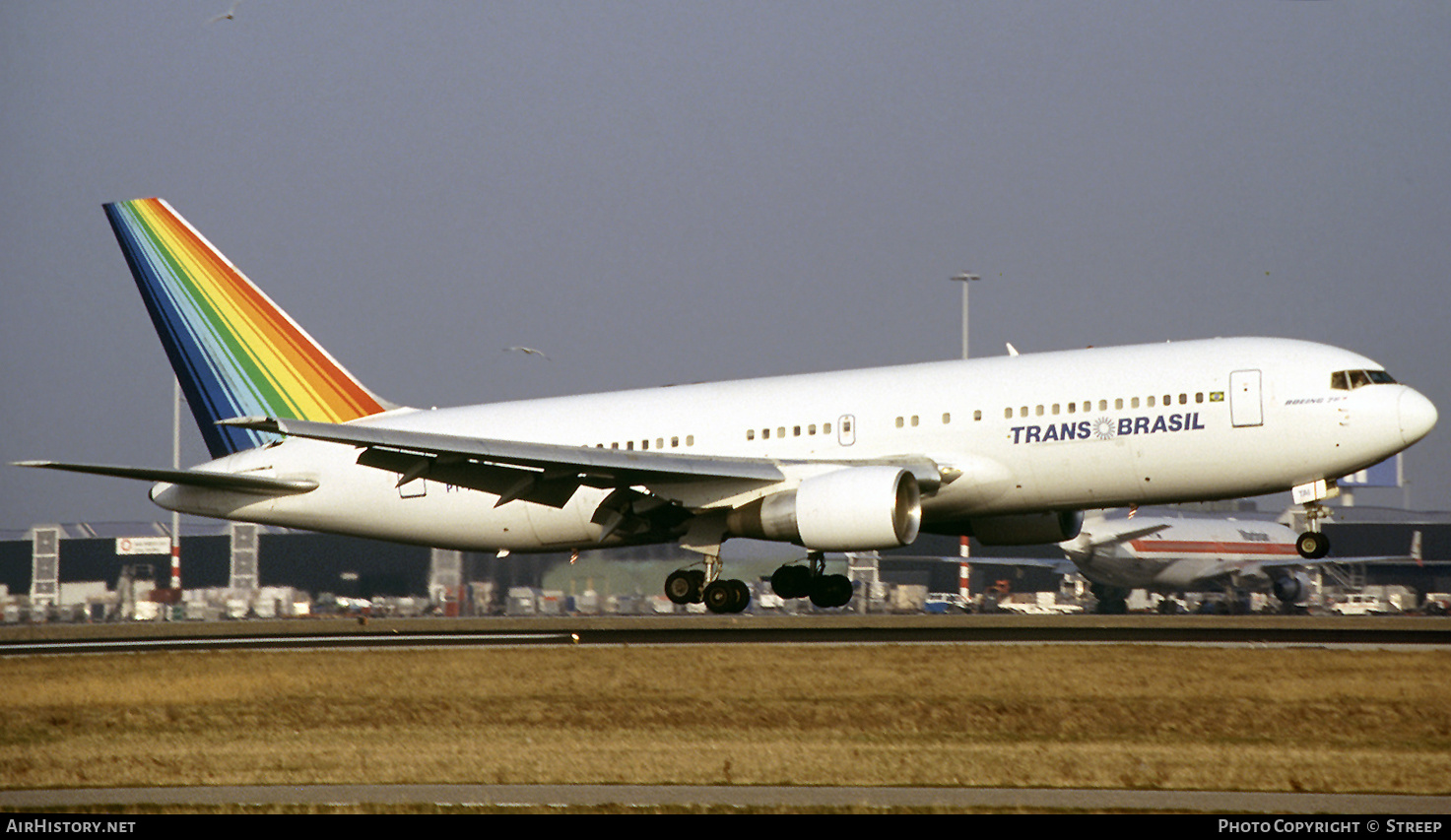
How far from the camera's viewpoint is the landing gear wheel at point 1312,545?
2765 cm

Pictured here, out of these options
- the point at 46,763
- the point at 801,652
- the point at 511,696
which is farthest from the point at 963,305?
the point at 46,763

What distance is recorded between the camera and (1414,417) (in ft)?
88.6

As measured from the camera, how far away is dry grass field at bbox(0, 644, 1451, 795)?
15.0m

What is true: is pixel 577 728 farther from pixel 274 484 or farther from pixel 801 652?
pixel 274 484

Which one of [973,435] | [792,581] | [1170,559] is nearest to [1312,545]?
[973,435]

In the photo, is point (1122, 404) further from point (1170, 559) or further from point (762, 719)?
point (1170, 559)

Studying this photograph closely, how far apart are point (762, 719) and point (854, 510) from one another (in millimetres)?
9522

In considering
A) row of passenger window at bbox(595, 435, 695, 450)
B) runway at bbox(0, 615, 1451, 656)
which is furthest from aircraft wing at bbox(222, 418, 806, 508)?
runway at bbox(0, 615, 1451, 656)

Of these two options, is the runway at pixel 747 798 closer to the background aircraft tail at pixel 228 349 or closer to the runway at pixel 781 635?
the runway at pixel 781 635

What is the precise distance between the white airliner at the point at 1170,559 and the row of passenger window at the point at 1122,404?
104ft

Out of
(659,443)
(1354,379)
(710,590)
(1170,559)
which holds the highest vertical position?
(1354,379)

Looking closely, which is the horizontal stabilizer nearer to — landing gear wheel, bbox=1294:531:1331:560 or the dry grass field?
the dry grass field

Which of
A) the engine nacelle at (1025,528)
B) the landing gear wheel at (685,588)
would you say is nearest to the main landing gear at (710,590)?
the landing gear wheel at (685,588)

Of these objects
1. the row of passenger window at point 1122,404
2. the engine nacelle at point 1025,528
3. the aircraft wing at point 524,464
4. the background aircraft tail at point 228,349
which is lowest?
the engine nacelle at point 1025,528
